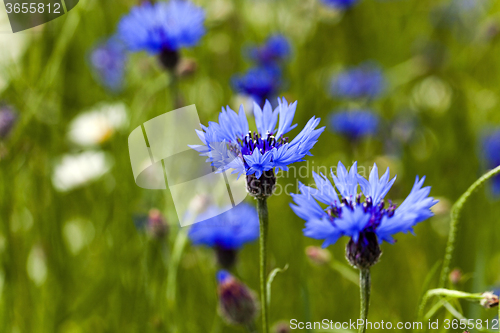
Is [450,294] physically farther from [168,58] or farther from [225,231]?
[168,58]

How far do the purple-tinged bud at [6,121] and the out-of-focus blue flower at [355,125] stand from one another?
34.8 inches

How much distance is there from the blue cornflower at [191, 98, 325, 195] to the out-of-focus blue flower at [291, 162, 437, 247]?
39 mm

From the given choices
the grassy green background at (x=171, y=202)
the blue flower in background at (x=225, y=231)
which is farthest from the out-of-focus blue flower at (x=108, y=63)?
the blue flower in background at (x=225, y=231)

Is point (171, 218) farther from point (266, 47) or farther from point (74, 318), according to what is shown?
point (266, 47)

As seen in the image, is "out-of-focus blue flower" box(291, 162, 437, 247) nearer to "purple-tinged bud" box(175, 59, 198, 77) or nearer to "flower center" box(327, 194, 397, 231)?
"flower center" box(327, 194, 397, 231)

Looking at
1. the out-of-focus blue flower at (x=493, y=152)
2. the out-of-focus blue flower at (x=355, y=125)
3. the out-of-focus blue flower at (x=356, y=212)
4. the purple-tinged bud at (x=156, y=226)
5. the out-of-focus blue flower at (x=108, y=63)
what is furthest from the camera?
the out-of-focus blue flower at (x=108, y=63)

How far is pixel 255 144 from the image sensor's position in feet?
1.83

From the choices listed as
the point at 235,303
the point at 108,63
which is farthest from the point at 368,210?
the point at 108,63

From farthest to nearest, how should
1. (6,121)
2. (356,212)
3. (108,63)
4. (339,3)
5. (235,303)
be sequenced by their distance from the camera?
(108,63) → (339,3) → (6,121) → (235,303) → (356,212)

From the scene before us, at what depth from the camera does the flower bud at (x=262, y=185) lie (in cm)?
49

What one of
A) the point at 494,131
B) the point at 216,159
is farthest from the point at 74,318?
the point at 494,131

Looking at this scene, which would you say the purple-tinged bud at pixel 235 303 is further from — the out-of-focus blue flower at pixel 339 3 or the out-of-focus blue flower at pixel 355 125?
the out-of-focus blue flower at pixel 339 3

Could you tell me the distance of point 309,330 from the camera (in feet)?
2.08

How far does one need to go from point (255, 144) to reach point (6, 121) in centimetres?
64
